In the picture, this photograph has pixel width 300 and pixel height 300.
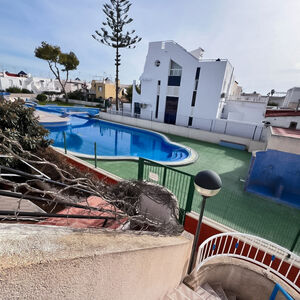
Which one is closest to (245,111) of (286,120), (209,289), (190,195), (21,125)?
(286,120)

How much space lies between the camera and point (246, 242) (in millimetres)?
3840

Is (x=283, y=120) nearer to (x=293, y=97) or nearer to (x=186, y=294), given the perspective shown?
(x=186, y=294)

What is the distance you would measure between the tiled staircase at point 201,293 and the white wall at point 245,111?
53.6 ft

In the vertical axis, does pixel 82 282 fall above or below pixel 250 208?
above

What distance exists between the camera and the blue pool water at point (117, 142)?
A: 39.3 feet

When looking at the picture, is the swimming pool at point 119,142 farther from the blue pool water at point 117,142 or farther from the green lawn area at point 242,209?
the green lawn area at point 242,209

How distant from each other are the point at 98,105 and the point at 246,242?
33.0 m

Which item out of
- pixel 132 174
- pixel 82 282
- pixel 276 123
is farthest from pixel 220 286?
pixel 276 123

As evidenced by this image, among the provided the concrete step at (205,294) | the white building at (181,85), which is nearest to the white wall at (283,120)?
the white building at (181,85)

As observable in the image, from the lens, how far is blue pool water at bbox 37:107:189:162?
12.0 m

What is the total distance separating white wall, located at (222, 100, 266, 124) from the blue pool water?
28.4ft

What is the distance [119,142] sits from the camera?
14.6 metres

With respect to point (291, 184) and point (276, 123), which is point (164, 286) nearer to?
point (291, 184)

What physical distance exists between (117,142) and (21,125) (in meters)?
8.65
